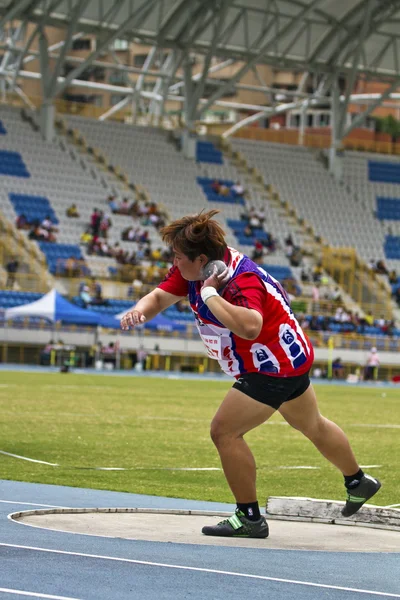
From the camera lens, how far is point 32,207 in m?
49.0

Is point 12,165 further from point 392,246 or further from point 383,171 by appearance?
point 383,171

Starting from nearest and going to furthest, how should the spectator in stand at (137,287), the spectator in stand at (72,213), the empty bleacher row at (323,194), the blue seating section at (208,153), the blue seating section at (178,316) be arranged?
the spectator in stand at (137,287), the blue seating section at (178,316), the spectator in stand at (72,213), the empty bleacher row at (323,194), the blue seating section at (208,153)

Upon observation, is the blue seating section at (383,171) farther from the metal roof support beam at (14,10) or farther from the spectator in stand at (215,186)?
the metal roof support beam at (14,10)

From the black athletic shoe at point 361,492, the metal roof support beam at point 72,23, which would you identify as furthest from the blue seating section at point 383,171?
the black athletic shoe at point 361,492

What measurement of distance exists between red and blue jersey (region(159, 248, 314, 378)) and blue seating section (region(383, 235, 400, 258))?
51200 mm

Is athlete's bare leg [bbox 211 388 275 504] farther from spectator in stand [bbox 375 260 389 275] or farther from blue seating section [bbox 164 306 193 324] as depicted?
spectator in stand [bbox 375 260 389 275]

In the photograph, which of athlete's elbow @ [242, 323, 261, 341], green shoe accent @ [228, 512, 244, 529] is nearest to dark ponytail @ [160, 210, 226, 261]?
athlete's elbow @ [242, 323, 261, 341]

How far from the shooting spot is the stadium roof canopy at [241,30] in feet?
164

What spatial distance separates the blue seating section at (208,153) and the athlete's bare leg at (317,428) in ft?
168

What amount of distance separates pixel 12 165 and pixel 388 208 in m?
20.7

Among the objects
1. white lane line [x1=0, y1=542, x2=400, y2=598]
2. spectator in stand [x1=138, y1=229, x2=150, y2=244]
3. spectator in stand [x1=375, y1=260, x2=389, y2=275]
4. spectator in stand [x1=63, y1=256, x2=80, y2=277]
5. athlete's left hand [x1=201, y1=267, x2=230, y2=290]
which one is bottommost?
white lane line [x1=0, y1=542, x2=400, y2=598]

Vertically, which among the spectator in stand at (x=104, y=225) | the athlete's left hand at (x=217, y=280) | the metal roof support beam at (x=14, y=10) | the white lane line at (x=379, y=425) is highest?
the metal roof support beam at (x=14, y=10)

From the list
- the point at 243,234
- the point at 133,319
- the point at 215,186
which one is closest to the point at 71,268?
the point at 243,234

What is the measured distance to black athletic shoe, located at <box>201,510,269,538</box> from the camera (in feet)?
25.0
